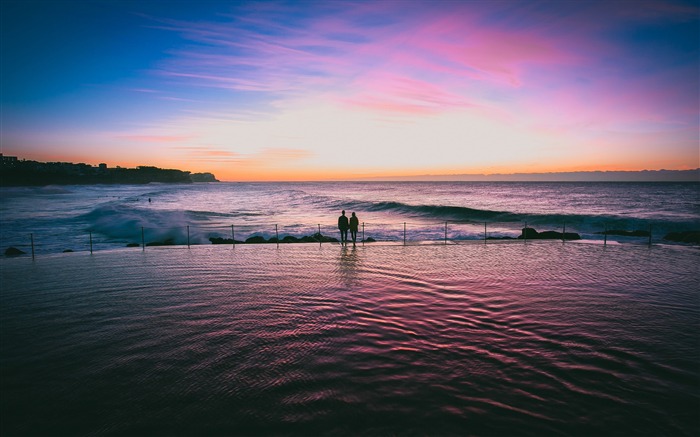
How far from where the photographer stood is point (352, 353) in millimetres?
6059

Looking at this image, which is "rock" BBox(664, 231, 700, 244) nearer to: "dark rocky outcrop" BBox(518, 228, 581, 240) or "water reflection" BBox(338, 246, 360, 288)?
"dark rocky outcrop" BBox(518, 228, 581, 240)

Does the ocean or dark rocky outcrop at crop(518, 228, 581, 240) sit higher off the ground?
the ocean

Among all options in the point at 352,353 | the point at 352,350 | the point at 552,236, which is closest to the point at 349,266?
the point at 352,350

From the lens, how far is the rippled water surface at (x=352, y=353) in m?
4.45

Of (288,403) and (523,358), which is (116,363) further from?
(523,358)

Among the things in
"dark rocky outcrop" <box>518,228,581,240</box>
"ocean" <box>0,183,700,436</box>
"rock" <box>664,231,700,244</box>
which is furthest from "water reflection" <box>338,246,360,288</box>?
"rock" <box>664,231,700,244</box>

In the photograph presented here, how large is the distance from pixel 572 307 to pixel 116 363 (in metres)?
9.48

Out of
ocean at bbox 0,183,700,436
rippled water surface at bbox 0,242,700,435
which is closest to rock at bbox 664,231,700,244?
ocean at bbox 0,183,700,436

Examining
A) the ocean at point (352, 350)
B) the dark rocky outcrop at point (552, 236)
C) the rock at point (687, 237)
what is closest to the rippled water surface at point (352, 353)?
the ocean at point (352, 350)

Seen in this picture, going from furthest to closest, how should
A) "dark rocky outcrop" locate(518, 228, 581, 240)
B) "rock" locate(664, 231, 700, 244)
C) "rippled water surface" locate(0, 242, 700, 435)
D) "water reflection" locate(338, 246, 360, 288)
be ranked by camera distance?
"dark rocky outcrop" locate(518, 228, 581, 240), "rock" locate(664, 231, 700, 244), "water reflection" locate(338, 246, 360, 288), "rippled water surface" locate(0, 242, 700, 435)

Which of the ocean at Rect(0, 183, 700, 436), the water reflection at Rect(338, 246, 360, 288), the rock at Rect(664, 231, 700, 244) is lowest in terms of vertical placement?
the rock at Rect(664, 231, 700, 244)

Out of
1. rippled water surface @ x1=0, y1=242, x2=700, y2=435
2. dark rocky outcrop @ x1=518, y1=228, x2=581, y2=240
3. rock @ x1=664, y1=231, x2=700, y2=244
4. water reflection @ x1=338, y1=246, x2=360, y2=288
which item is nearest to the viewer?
rippled water surface @ x1=0, y1=242, x2=700, y2=435

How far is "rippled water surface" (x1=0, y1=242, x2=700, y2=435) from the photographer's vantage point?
4445 millimetres

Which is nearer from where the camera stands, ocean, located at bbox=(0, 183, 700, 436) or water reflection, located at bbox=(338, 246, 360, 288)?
ocean, located at bbox=(0, 183, 700, 436)
